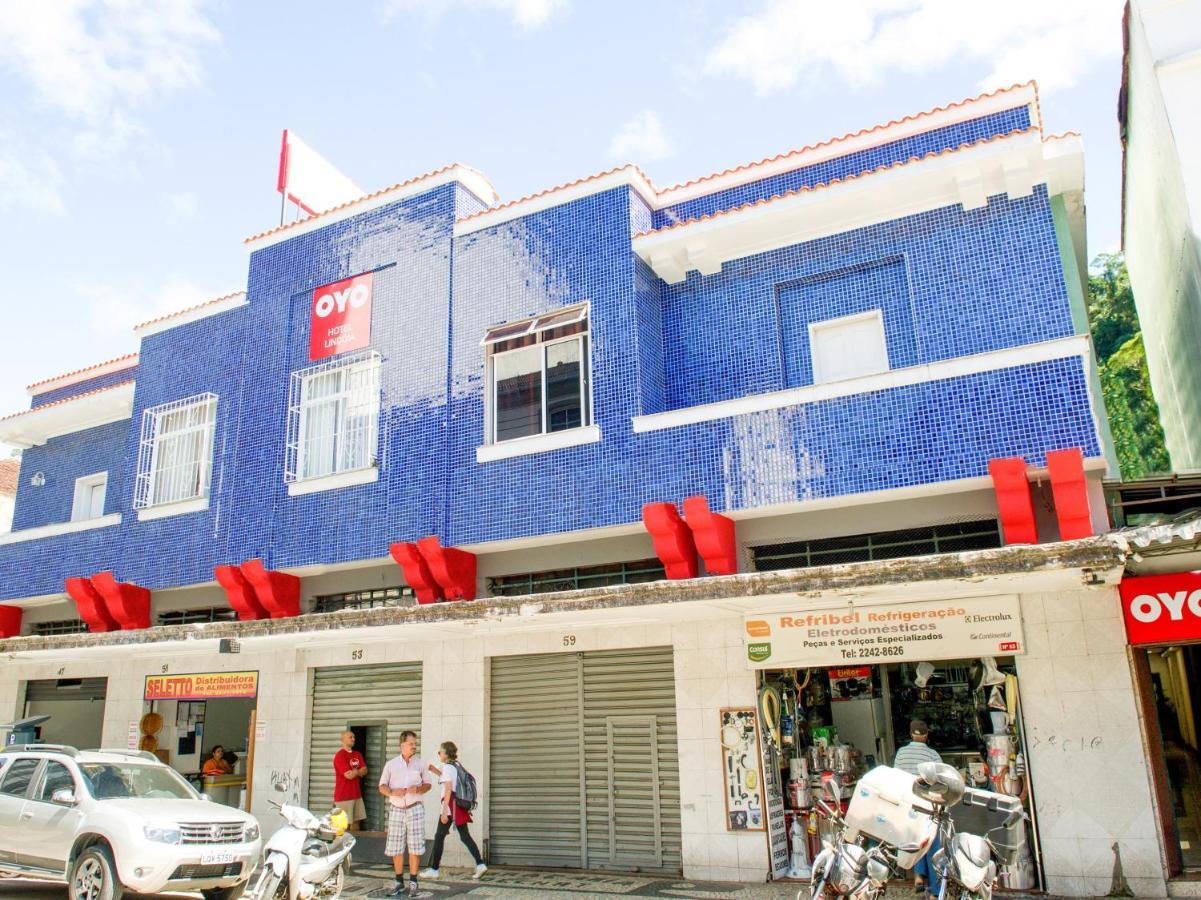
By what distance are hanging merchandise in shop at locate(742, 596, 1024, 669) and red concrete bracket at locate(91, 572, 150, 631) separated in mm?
10808

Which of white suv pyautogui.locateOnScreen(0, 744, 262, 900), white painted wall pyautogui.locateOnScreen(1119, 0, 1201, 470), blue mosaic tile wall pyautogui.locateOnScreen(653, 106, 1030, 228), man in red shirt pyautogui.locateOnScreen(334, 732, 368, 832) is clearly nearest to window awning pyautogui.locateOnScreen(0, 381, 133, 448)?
man in red shirt pyautogui.locateOnScreen(334, 732, 368, 832)

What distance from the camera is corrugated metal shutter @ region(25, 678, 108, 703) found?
1789cm

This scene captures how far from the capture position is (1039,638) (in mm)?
10133

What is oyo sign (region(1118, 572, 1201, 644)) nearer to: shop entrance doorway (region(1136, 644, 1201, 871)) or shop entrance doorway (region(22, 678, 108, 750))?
shop entrance doorway (region(1136, 644, 1201, 871))

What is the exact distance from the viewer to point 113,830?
9516 mm

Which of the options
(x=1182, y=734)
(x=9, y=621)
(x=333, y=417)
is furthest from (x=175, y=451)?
(x=1182, y=734)

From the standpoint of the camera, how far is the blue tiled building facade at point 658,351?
10.8m

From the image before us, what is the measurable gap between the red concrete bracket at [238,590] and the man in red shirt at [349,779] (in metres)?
2.62

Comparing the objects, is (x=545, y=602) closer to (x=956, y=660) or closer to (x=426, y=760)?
(x=426, y=760)

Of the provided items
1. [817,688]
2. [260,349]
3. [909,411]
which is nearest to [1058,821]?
[817,688]

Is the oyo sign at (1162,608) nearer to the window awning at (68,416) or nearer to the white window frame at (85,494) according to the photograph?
the window awning at (68,416)

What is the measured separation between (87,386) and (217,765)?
910 cm

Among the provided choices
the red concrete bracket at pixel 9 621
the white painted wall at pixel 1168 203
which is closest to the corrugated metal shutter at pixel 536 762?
the white painted wall at pixel 1168 203

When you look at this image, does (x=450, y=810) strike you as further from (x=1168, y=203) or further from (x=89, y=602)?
(x=1168, y=203)
